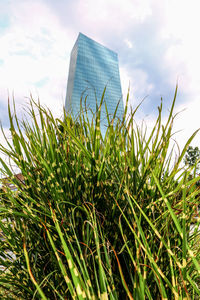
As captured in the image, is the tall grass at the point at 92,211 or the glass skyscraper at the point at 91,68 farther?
the glass skyscraper at the point at 91,68

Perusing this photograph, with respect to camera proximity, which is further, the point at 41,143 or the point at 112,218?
the point at 41,143

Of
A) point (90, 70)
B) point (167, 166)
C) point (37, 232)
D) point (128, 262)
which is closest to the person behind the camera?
point (128, 262)

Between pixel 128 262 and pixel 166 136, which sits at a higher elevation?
pixel 166 136

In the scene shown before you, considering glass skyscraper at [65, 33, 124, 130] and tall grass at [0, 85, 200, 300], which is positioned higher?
glass skyscraper at [65, 33, 124, 130]

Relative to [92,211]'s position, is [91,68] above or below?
above

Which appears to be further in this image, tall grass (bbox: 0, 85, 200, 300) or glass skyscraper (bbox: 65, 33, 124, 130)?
glass skyscraper (bbox: 65, 33, 124, 130)

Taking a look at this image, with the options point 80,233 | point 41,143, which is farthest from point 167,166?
point 41,143

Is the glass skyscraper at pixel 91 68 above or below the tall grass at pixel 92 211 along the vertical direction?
above

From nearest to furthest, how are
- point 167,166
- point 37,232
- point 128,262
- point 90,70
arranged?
point 128,262 → point 37,232 → point 167,166 → point 90,70

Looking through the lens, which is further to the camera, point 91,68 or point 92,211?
point 91,68

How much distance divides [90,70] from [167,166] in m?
44.9

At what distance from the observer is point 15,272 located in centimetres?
71

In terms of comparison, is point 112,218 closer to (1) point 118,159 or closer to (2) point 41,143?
(1) point 118,159

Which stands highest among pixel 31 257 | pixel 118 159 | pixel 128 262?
pixel 118 159
